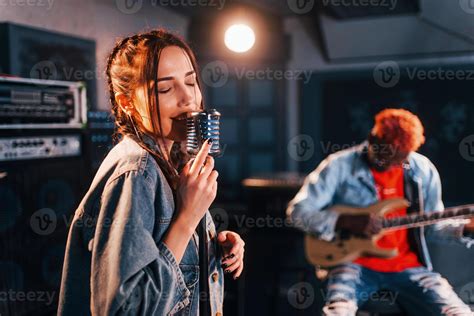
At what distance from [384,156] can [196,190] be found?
5.34ft

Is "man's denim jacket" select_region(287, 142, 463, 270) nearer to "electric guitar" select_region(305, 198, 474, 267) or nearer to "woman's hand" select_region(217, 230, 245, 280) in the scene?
"electric guitar" select_region(305, 198, 474, 267)

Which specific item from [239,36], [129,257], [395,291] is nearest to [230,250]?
[129,257]

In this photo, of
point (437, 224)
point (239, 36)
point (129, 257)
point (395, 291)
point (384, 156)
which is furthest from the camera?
point (239, 36)

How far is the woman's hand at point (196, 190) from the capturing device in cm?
93

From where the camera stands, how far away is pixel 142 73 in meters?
0.98

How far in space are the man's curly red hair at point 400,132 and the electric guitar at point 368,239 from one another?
0.29 m

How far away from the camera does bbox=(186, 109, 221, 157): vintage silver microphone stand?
3.21 feet

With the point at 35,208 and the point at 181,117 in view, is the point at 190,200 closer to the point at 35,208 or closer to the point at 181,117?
the point at 181,117

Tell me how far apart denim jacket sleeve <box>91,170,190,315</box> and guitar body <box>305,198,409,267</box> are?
1588mm

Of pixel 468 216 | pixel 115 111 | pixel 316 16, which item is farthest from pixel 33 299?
pixel 316 16

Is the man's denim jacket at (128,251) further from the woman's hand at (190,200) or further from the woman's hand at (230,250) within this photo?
the woman's hand at (230,250)

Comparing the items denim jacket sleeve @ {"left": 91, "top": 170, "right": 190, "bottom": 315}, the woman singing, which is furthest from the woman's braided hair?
denim jacket sleeve @ {"left": 91, "top": 170, "right": 190, "bottom": 315}

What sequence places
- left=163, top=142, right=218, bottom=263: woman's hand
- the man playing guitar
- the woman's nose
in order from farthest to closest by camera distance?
1. the man playing guitar
2. the woman's nose
3. left=163, top=142, right=218, bottom=263: woman's hand

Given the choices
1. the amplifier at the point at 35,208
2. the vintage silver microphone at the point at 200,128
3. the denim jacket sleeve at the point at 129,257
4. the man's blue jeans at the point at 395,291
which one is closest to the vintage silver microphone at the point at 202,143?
the vintage silver microphone at the point at 200,128
